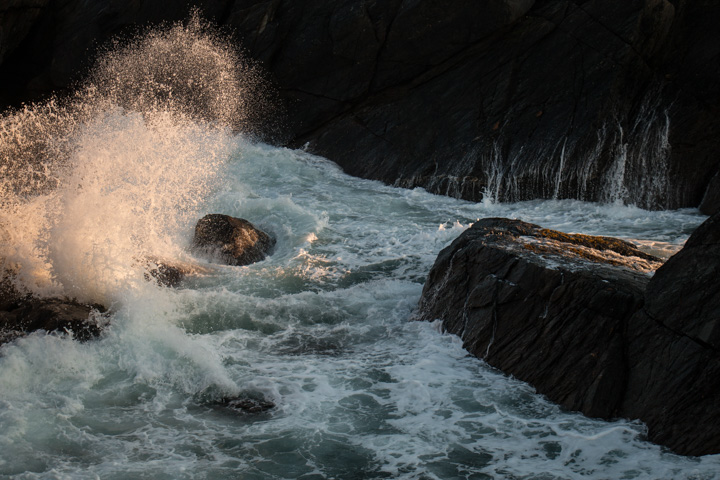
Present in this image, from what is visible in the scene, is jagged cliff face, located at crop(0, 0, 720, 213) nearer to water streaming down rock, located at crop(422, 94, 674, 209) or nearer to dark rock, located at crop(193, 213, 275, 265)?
water streaming down rock, located at crop(422, 94, 674, 209)

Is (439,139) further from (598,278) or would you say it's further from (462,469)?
(462,469)

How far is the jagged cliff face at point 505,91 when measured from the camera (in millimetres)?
12156

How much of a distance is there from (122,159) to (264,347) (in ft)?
15.4

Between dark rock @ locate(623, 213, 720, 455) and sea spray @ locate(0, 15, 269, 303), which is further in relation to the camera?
sea spray @ locate(0, 15, 269, 303)

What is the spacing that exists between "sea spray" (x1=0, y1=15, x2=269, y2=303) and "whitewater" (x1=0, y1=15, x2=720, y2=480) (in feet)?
0.13

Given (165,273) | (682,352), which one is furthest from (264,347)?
(682,352)

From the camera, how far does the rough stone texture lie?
532 cm


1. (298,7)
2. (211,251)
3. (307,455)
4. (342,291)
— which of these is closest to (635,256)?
(342,291)

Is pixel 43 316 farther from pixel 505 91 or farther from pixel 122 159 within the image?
pixel 505 91

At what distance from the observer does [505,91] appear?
1338cm

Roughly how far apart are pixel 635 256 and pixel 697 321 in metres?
2.18

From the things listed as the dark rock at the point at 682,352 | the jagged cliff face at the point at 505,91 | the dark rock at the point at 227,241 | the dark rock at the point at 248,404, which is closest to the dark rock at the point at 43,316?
the dark rock at the point at 248,404

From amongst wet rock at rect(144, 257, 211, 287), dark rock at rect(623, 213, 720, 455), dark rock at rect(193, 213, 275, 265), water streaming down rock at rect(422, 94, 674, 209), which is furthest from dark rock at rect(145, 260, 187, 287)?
water streaming down rock at rect(422, 94, 674, 209)

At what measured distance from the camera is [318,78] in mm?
15891
